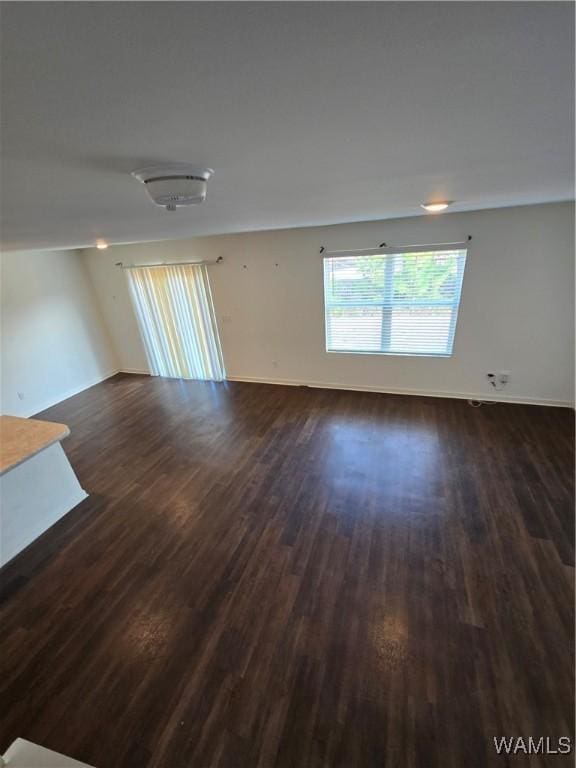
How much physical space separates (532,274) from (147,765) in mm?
4714

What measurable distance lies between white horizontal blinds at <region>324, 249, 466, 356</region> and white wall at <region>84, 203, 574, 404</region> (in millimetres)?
125

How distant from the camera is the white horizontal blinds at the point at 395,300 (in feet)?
12.0

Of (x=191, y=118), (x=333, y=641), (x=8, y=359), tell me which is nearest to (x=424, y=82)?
(x=191, y=118)

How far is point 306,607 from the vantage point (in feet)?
6.36

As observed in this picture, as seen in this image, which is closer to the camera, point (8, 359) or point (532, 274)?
point (532, 274)

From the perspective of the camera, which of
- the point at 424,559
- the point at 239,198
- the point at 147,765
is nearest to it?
the point at 239,198

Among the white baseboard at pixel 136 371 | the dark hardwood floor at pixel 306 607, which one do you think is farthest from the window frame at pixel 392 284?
the white baseboard at pixel 136 371

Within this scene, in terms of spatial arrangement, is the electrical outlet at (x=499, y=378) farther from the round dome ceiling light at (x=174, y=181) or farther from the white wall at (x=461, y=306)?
the round dome ceiling light at (x=174, y=181)

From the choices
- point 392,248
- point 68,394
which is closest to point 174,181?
point 392,248

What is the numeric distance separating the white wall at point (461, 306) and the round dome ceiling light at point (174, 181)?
3.30m

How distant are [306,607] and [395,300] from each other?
332cm

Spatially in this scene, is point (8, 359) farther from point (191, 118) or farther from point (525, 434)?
point (525, 434)

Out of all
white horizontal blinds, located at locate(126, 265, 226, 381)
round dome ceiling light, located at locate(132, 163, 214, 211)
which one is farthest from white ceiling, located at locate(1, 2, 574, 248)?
white horizontal blinds, located at locate(126, 265, 226, 381)

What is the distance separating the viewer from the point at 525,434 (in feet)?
10.9
